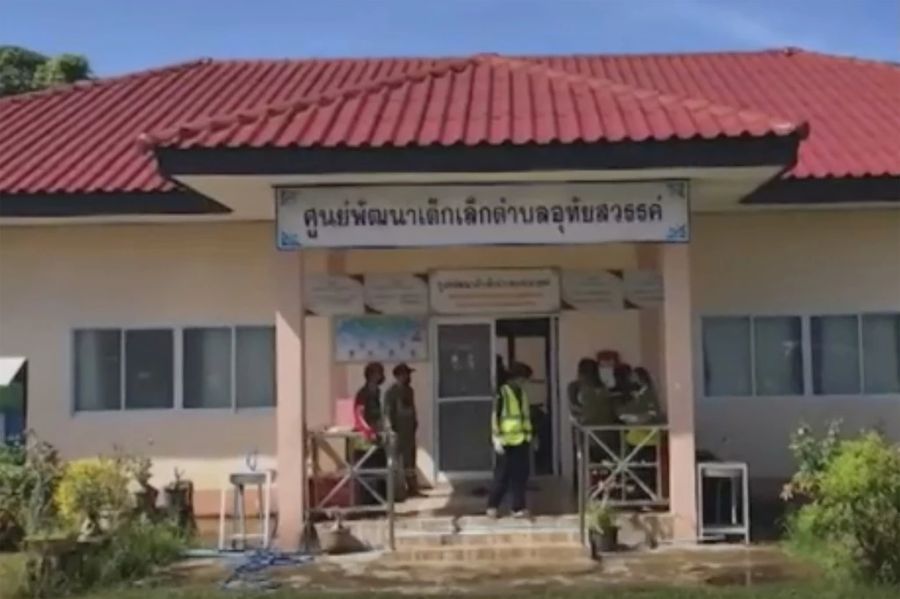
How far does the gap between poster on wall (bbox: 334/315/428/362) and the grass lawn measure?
4.53 meters

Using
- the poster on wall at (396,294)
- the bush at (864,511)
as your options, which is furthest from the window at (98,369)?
the bush at (864,511)

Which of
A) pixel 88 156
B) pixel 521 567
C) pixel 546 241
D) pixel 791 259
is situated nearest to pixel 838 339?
pixel 791 259

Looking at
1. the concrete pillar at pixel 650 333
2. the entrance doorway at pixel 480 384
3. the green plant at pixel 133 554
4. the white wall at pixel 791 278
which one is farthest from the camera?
the entrance doorway at pixel 480 384

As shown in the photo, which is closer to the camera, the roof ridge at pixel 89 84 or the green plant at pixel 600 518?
the green plant at pixel 600 518

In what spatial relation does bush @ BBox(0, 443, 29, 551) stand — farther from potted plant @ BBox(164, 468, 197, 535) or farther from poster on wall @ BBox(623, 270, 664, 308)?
poster on wall @ BBox(623, 270, 664, 308)

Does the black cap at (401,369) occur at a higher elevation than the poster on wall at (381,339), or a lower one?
lower

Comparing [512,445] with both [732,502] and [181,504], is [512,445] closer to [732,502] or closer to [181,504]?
[732,502]

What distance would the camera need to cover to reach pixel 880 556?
10.7m

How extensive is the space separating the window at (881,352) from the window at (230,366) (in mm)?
7040

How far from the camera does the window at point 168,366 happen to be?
635 inches

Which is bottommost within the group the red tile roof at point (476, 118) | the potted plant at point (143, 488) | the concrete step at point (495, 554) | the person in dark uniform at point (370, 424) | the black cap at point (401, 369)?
the concrete step at point (495, 554)

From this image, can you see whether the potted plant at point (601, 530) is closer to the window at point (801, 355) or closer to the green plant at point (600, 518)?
the green plant at point (600, 518)

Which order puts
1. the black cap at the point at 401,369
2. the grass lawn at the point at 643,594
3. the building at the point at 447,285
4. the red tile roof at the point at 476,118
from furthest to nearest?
the black cap at the point at 401,369
the building at the point at 447,285
the red tile roof at the point at 476,118
the grass lawn at the point at 643,594

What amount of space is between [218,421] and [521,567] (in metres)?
5.32
